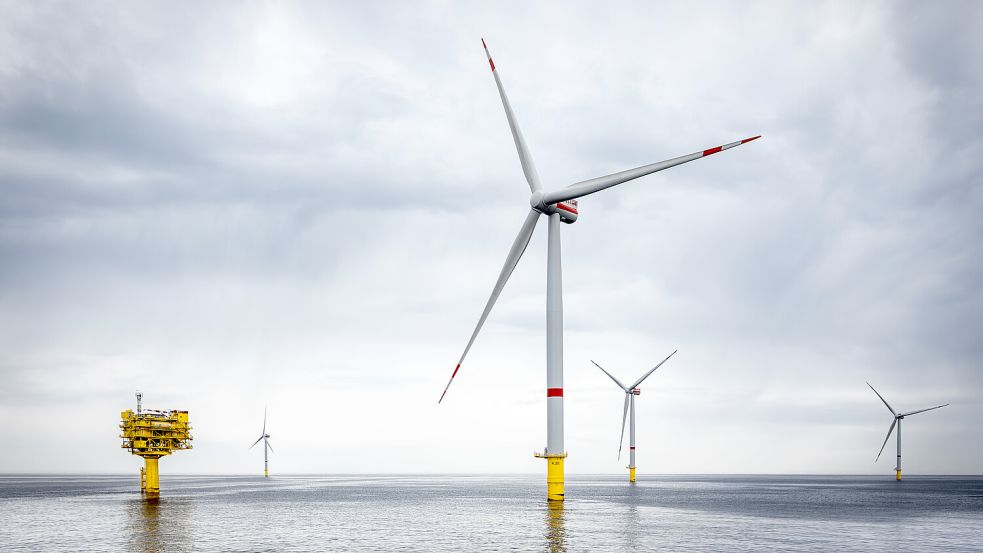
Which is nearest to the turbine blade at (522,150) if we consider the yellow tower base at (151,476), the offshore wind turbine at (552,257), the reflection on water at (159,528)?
the offshore wind turbine at (552,257)

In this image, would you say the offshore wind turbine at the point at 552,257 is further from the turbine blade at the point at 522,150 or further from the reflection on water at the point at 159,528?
the reflection on water at the point at 159,528

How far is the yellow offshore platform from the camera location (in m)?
124

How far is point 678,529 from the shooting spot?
85875mm

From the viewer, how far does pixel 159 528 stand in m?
85.5

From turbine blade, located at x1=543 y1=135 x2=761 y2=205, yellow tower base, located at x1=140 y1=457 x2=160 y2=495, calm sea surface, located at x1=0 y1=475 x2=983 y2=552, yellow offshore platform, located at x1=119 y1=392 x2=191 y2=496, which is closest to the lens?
calm sea surface, located at x1=0 y1=475 x2=983 y2=552

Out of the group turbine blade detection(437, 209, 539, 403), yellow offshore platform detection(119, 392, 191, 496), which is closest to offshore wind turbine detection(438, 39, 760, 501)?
turbine blade detection(437, 209, 539, 403)

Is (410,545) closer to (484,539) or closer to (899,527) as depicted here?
(484,539)

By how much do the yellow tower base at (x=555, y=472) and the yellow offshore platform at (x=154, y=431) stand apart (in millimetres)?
65566

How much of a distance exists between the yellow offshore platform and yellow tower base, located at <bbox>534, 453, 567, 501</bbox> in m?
65.6

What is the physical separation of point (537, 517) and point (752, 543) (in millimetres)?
35665

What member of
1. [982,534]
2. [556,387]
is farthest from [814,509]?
[556,387]

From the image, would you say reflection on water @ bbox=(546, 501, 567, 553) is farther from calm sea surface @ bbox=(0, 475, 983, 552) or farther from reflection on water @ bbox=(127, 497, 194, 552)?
reflection on water @ bbox=(127, 497, 194, 552)

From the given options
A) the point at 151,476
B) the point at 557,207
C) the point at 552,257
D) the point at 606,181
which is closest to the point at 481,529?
the point at 552,257

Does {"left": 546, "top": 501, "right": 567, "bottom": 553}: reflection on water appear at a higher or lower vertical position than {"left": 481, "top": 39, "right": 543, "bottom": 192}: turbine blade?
lower
